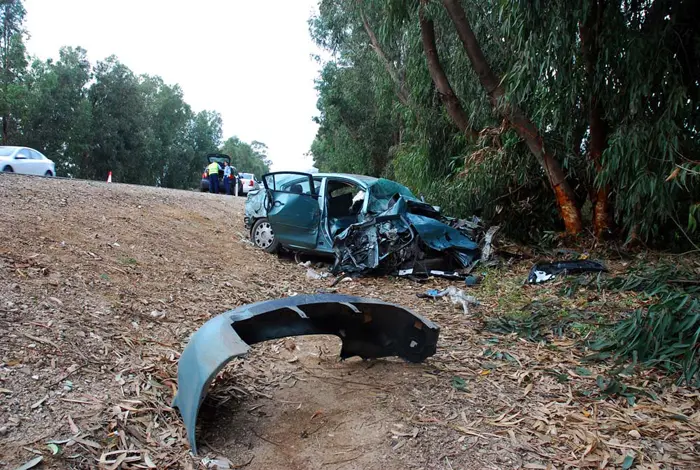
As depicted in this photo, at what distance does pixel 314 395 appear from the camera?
348cm

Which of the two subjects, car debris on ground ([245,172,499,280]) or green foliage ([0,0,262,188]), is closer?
car debris on ground ([245,172,499,280])

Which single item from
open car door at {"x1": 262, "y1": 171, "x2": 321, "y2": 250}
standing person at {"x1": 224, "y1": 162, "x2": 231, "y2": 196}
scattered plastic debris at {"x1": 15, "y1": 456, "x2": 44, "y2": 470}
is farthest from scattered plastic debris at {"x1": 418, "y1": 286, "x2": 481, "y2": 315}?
standing person at {"x1": 224, "y1": 162, "x2": 231, "y2": 196}

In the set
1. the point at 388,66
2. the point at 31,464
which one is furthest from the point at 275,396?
the point at 388,66

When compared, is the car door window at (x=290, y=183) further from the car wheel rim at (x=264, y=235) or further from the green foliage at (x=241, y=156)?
the green foliage at (x=241, y=156)

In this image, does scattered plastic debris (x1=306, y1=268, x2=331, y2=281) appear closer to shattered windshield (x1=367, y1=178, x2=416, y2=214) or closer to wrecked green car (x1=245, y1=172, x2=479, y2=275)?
wrecked green car (x1=245, y1=172, x2=479, y2=275)

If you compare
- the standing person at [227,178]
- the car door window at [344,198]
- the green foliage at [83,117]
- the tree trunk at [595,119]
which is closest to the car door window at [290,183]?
the car door window at [344,198]

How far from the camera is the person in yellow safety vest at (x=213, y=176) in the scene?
1855cm

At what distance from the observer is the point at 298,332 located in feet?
11.4

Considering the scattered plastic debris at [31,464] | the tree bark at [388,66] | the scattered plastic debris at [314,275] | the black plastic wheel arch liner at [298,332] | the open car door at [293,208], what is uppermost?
the tree bark at [388,66]

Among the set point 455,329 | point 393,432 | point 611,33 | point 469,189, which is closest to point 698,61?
point 611,33

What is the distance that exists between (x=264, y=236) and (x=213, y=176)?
1036 cm

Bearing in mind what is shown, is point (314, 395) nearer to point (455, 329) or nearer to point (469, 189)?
point (455, 329)

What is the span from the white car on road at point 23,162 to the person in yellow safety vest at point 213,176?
540 cm

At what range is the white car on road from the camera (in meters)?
16.0
